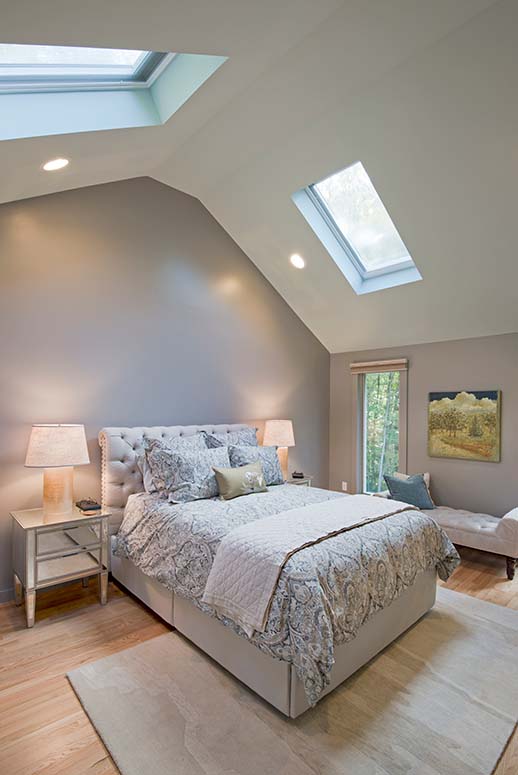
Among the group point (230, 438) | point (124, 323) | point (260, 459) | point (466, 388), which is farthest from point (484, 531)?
point (124, 323)

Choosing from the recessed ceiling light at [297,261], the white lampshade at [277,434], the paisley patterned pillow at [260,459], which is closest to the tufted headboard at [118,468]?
the paisley patterned pillow at [260,459]

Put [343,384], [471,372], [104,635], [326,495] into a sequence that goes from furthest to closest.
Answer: [343,384], [471,372], [326,495], [104,635]

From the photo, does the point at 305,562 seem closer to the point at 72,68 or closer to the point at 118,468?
the point at 118,468

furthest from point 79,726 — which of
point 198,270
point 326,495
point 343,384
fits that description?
point 343,384

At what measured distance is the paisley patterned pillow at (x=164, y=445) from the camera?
3246mm

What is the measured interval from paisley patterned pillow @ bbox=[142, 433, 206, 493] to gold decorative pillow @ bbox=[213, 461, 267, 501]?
1.11 ft

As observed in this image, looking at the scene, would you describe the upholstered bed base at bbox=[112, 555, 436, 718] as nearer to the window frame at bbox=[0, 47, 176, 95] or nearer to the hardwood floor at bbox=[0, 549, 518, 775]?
the hardwood floor at bbox=[0, 549, 518, 775]

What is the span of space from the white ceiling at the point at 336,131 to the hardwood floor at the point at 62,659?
2838 millimetres

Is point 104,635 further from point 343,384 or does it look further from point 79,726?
point 343,384

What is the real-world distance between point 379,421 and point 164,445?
300 centimetres

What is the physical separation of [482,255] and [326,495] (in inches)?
94.0

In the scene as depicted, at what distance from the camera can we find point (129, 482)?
11.2 ft

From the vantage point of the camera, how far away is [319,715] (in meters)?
1.97

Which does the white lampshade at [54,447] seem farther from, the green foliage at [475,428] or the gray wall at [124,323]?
the green foliage at [475,428]
